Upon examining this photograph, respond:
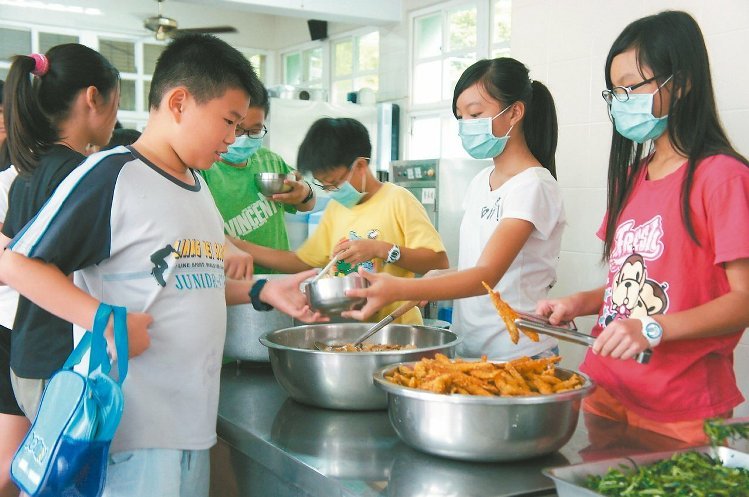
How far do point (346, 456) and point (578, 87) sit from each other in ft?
8.16

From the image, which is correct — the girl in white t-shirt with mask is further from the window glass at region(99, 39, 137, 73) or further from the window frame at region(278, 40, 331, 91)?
the window glass at region(99, 39, 137, 73)

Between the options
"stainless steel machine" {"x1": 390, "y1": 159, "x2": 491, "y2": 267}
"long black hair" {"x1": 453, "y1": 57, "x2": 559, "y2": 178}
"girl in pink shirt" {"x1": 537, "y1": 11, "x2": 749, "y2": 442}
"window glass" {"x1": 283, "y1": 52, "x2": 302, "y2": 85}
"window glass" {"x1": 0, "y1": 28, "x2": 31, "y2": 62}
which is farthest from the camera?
"window glass" {"x1": 283, "y1": 52, "x2": 302, "y2": 85}

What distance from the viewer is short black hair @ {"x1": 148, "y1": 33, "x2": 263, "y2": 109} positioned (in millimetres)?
1448

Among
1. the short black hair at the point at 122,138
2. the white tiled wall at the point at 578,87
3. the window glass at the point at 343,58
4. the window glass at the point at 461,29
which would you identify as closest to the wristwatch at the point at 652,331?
the short black hair at the point at 122,138

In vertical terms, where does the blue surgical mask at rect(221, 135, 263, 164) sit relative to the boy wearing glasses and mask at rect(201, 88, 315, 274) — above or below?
above

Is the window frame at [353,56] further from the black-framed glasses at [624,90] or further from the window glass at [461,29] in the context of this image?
the black-framed glasses at [624,90]

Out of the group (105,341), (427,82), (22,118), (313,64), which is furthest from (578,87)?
(313,64)

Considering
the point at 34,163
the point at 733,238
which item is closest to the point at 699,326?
the point at 733,238

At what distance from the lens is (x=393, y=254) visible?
2125mm

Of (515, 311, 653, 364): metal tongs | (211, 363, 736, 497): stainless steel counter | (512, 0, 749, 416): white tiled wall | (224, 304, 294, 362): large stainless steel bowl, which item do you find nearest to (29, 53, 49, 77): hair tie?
(224, 304, 294, 362): large stainless steel bowl

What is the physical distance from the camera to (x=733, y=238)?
1.32 metres

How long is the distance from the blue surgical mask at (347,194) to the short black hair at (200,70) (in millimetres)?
770

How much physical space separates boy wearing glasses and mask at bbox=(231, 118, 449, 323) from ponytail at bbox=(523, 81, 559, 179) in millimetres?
401

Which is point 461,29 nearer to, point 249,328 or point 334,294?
point 249,328
